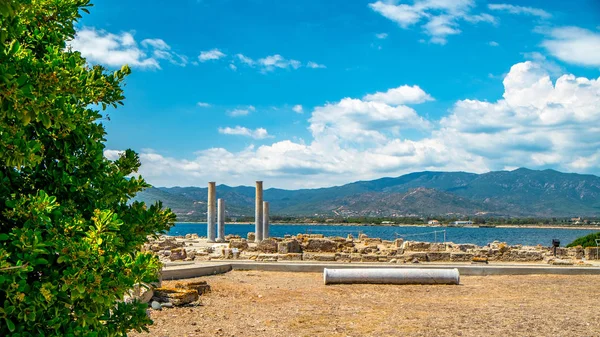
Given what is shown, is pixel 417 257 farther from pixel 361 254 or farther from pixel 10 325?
pixel 10 325

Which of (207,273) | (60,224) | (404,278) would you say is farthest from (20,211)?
(207,273)

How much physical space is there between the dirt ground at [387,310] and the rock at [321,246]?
11.4 metres

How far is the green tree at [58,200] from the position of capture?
3.48 meters

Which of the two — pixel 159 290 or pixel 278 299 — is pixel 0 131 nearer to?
pixel 159 290

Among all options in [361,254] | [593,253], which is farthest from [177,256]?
[593,253]

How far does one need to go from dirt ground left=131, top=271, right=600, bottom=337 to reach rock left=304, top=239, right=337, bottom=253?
37.3ft

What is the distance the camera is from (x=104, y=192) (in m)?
4.46

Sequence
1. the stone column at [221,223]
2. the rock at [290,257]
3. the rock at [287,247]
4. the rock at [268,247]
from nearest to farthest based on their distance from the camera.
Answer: the rock at [290,257] → the rock at [287,247] → the rock at [268,247] → the stone column at [221,223]

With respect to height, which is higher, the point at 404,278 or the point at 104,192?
the point at 104,192

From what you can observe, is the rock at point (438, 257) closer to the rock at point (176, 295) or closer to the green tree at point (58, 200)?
the rock at point (176, 295)

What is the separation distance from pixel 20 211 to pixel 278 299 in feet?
36.0

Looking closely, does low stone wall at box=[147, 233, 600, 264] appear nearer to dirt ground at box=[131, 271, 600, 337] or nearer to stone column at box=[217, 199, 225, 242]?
dirt ground at box=[131, 271, 600, 337]

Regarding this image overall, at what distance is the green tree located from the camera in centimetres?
348

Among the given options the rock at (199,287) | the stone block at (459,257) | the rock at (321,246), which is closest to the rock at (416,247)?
the rock at (321,246)
